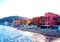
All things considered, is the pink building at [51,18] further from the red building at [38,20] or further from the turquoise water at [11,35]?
the turquoise water at [11,35]

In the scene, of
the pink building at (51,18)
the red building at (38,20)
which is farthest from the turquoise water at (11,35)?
the pink building at (51,18)

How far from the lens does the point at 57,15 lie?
1698 mm

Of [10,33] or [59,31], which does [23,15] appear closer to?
[10,33]

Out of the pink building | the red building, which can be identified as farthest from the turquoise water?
the pink building

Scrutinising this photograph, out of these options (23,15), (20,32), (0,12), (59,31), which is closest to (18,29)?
(20,32)

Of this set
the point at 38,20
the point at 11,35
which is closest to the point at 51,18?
the point at 38,20

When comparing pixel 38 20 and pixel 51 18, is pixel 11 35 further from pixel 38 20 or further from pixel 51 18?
pixel 51 18

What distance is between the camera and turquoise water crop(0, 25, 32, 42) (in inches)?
65.7

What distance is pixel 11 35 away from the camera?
170cm

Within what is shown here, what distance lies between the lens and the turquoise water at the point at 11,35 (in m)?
1.67

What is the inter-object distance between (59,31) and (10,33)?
0.64 m

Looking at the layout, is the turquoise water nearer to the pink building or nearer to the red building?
the red building

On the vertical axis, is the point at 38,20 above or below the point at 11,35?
above

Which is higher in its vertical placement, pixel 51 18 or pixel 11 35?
pixel 51 18
